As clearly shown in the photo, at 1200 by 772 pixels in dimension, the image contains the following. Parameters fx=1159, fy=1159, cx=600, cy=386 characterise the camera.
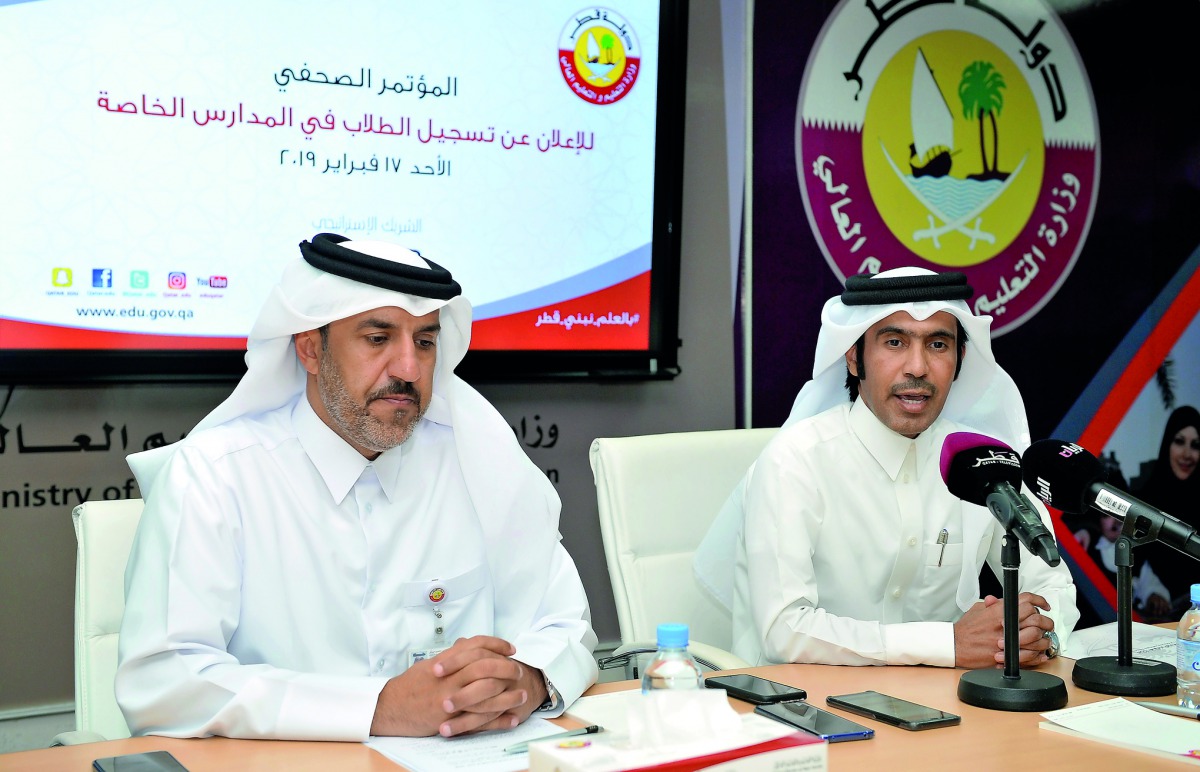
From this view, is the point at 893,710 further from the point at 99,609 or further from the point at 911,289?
the point at 99,609

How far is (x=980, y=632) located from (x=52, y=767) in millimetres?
1631

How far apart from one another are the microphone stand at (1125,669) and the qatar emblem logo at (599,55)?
2.14 metres

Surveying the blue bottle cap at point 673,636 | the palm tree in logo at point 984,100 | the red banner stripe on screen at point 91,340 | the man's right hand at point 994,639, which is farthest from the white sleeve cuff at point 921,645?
the palm tree in logo at point 984,100

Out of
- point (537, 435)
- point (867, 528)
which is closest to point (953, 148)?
point (537, 435)

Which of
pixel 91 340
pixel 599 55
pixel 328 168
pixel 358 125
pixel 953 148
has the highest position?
pixel 599 55

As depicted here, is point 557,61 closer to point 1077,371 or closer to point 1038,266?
point 1038,266

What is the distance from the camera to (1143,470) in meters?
4.75

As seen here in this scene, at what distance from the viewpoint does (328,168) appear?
3166mm

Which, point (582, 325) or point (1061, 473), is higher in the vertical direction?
point (582, 325)

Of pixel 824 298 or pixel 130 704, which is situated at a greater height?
pixel 824 298

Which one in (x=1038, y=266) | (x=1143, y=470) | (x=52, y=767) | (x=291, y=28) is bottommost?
(x=52, y=767)

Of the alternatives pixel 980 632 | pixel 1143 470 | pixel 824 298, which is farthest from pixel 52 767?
pixel 1143 470

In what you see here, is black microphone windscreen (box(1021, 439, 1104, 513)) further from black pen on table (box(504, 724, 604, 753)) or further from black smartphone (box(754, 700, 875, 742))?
black pen on table (box(504, 724, 604, 753))

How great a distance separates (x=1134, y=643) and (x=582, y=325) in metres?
1.79
